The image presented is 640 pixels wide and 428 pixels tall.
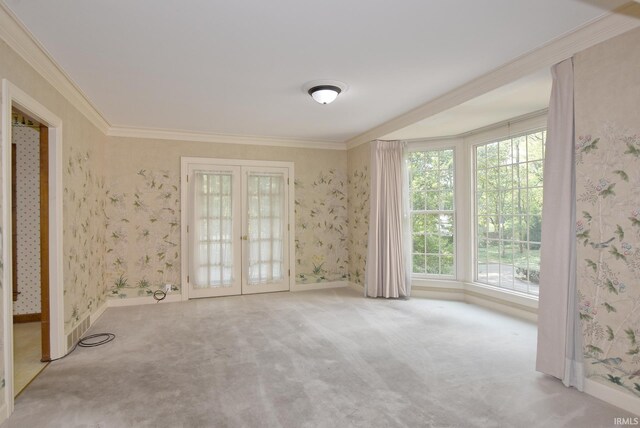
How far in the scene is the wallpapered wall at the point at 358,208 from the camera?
5727 millimetres

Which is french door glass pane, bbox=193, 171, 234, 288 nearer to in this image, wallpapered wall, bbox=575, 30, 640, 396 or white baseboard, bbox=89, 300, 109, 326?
white baseboard, bbox=89, 300, 109, 326

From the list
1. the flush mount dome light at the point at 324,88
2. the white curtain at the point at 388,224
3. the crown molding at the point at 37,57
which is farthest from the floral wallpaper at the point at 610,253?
the crown molding at the point at 37,57

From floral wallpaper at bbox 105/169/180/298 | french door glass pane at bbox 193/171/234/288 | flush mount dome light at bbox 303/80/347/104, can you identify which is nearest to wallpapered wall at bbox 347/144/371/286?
french door glass pane at bbox 193/171/234/288

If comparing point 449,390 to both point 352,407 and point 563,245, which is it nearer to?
point 352,407

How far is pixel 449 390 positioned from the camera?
2.49 meters

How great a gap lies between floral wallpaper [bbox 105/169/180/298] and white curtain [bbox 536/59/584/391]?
464 cm

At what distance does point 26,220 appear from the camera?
4.25 meters

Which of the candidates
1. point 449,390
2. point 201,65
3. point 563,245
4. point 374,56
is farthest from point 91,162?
point 563,245

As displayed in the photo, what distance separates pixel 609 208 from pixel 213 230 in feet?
15.5

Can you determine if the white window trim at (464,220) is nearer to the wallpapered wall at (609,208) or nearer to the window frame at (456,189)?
the window frame at (456,189)

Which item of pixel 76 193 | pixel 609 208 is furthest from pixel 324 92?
pixel 76 193

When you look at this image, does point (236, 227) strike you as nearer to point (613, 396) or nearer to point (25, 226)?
point (25, 226)

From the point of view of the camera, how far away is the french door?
5.32 meters

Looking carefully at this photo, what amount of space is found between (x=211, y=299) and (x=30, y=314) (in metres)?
2.15
